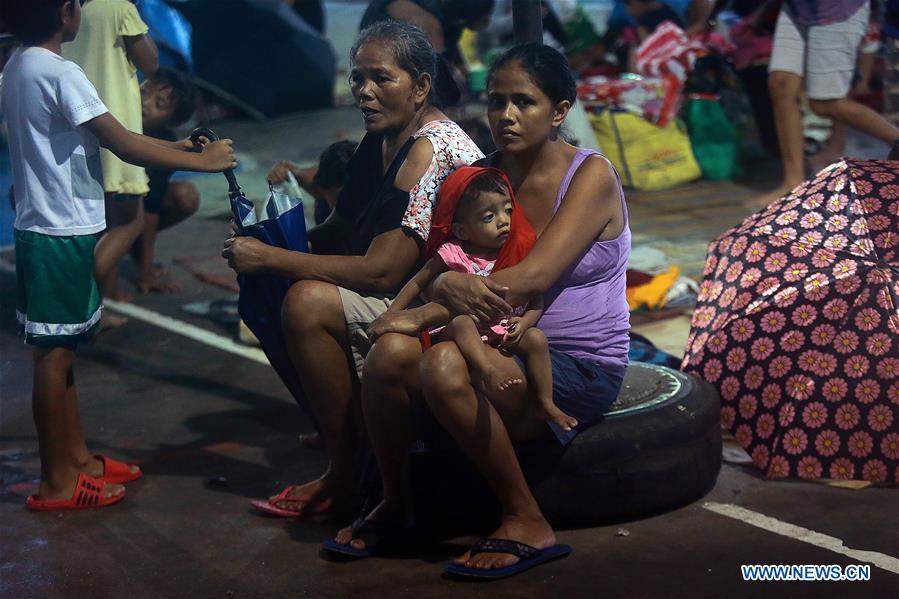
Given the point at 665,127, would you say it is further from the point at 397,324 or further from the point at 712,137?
the point at 397,324

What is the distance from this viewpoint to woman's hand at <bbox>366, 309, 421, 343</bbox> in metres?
3.90

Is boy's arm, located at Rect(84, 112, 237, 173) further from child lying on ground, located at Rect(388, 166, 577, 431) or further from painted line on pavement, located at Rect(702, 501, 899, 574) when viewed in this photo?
painted line on pavement, located at Rect(702, 501, 899, 574)

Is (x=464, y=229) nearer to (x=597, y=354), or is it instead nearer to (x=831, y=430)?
(x=597, y=354)

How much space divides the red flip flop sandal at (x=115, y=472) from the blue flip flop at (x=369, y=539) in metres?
1.05

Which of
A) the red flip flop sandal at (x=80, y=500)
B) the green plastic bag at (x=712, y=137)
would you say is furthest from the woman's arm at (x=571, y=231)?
the green plastic bag at (x=712, y=137)

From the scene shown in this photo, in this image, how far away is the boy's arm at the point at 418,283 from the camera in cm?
406

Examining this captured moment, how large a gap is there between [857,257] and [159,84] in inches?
147

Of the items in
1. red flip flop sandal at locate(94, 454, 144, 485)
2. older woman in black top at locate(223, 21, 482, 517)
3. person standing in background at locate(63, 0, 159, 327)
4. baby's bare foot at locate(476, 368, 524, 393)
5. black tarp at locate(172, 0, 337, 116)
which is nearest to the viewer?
baby's bare foot at locate(476, 368, 524, 393)

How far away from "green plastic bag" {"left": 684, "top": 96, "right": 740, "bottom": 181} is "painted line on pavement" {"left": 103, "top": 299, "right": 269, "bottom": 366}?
466 centimetres

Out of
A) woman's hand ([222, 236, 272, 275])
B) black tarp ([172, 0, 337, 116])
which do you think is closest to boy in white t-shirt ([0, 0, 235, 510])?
woman's hand ([222, 236, 272, 275])

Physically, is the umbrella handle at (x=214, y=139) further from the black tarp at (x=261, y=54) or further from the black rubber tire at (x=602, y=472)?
the black tarp at (x=261, y=54)

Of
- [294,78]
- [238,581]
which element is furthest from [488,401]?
[294,78]

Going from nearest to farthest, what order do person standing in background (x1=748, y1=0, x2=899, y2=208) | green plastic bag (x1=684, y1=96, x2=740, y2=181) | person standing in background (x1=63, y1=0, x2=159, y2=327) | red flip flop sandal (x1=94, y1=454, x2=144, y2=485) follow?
red flip flop sandal (x1=94, y1=454, x2=144, y2=485) < person standing in background (x1=63, y1=0, x2=159, y2=327) < person standing in background (x1=748, y1=0, x2=899, y2=208) < green plastic bag (x1=684, y1=96, x2=740, y2=181)

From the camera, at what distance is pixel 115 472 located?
4.78 meters
